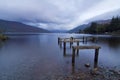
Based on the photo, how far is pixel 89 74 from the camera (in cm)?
1316

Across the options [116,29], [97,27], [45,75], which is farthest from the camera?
[97,27]

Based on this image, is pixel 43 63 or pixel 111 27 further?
pixel 111 27

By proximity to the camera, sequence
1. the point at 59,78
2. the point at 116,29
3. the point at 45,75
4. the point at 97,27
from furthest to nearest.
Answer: the point at 97,27 → the point at 116,29 → the point at 45,75 → the point at 59,78

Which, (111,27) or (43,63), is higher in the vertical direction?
(111,27)

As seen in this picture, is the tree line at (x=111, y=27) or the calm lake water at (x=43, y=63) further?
the tree line at (x=111, y=27)

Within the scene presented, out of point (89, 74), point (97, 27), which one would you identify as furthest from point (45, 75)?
point (97, 27)

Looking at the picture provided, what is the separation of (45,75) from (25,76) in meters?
2.02

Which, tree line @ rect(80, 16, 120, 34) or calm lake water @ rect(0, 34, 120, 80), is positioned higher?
tree line @ rect(80, 16, 120, 34)

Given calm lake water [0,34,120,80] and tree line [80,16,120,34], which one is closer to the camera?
calm lake water [0,34,120,80]

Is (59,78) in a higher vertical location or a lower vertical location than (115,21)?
lower

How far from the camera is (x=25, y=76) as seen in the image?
1268cm

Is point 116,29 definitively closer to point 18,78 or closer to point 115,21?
point 115,21

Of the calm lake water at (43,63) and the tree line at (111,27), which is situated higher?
the tree line at (111,27)

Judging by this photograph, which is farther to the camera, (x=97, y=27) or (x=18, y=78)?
(x=97, y=27)
